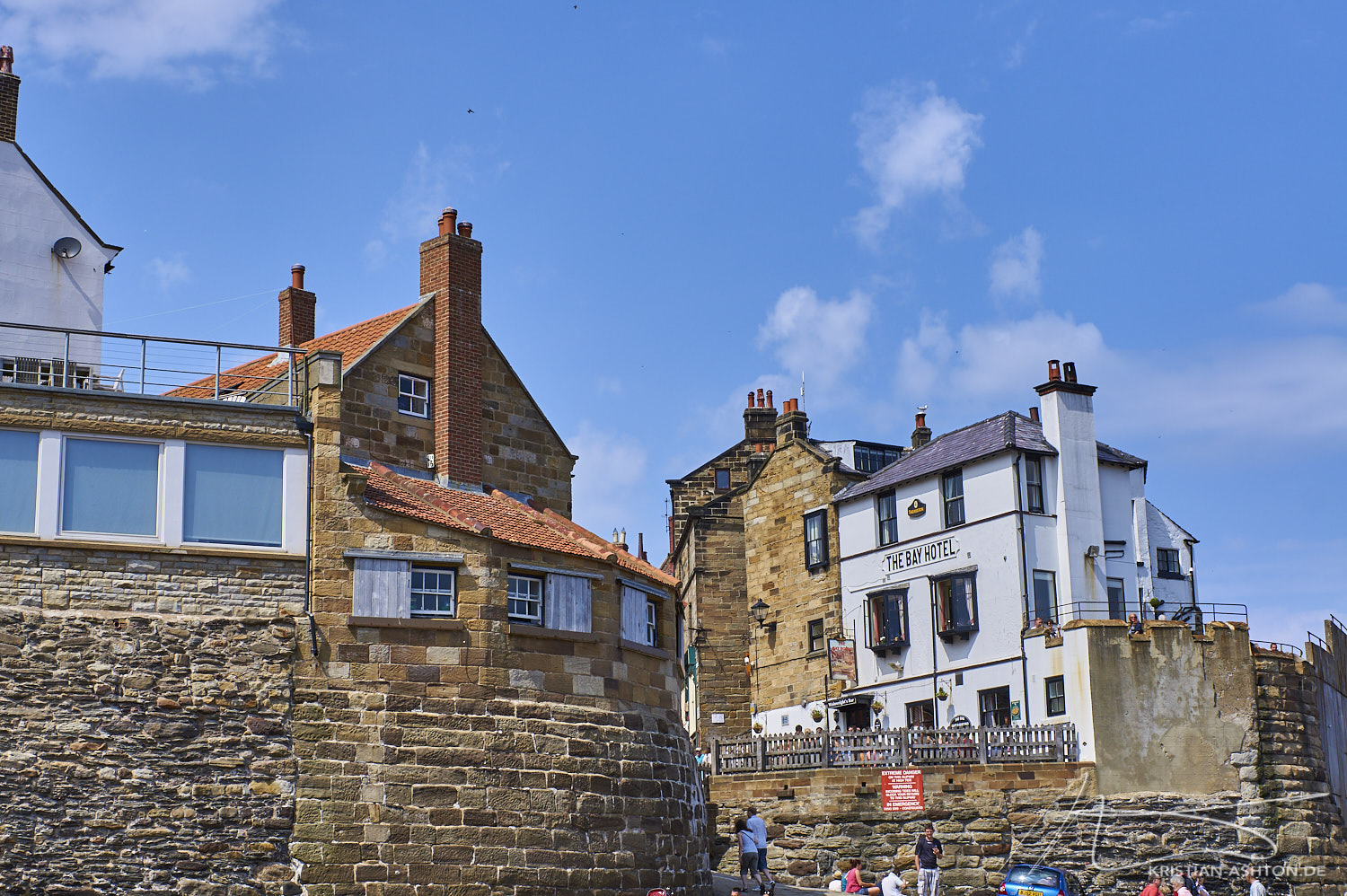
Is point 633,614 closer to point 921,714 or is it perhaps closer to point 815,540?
point 921,714

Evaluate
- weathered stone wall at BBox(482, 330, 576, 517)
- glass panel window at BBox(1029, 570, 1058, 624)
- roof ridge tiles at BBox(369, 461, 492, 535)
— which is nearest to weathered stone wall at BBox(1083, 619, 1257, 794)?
glass panel window at BBox(1029, 570, 1058, 624)

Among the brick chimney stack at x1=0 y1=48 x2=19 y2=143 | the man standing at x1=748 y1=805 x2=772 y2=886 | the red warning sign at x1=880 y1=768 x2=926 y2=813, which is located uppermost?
the brick chimney stack at x1=0 y1=48 x2=19 y2=143

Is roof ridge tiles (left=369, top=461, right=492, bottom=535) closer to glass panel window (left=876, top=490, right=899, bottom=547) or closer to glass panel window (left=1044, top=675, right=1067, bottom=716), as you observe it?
glass panel window (left=1044, top=675, right=1067, bottom=716)

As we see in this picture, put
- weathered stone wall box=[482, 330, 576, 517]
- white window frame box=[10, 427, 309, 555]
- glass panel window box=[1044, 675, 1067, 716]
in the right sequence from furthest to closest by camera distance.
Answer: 1. glass panel window box=[1044, 675, 1067, 716]
2. weathered stone wall box=[482, 330, 576, 517]
3. white window frame box=[10, 427, 309, 555]

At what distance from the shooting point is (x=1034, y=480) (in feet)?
136

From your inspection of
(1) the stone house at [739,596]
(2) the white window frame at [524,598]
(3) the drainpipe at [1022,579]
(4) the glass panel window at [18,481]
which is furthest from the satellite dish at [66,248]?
(3) the drainpipe at [1022,579]

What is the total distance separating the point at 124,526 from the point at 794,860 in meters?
17.9

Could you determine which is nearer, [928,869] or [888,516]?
[928,869]

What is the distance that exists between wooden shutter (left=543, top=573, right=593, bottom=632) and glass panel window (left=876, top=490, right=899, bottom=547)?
1733 centimetres

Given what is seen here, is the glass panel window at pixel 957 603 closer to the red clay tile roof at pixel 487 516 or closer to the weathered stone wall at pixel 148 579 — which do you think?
the red clay tile roof at pixel 487 516

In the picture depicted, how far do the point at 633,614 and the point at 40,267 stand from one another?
54.0ft

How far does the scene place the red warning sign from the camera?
36469 mm

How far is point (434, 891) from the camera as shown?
26.0 m

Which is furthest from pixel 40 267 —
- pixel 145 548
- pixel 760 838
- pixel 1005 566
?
pixel 1005 566
